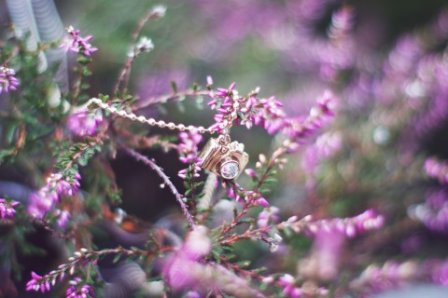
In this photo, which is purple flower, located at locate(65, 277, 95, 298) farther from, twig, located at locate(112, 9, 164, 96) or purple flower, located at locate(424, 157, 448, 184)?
purple flower, located at locate(424, 157, 448, 184)

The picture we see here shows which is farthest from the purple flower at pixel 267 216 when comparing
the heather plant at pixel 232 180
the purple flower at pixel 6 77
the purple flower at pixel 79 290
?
the purple flower at pixel 6 77

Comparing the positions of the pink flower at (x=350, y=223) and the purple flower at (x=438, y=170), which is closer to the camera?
the pink flower at (x=350, y=223)

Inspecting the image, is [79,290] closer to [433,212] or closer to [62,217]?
[62,217]

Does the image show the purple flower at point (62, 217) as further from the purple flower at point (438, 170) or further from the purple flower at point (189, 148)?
the purple flower at point (438, 170)

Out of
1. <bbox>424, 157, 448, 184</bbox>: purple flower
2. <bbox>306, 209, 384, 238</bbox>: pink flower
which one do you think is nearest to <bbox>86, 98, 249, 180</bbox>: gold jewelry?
<bbox>306, 209, 384, 238</bbox>: pink flower

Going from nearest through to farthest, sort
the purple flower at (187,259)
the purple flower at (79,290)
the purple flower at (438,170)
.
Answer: the purple flower at (187,259) < the purple flower at (79,290) < the purple flower at (438,170)

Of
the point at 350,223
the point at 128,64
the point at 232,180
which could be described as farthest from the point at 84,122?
the point at 350,223

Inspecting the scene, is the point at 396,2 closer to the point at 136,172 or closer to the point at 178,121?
the point at 178,121
